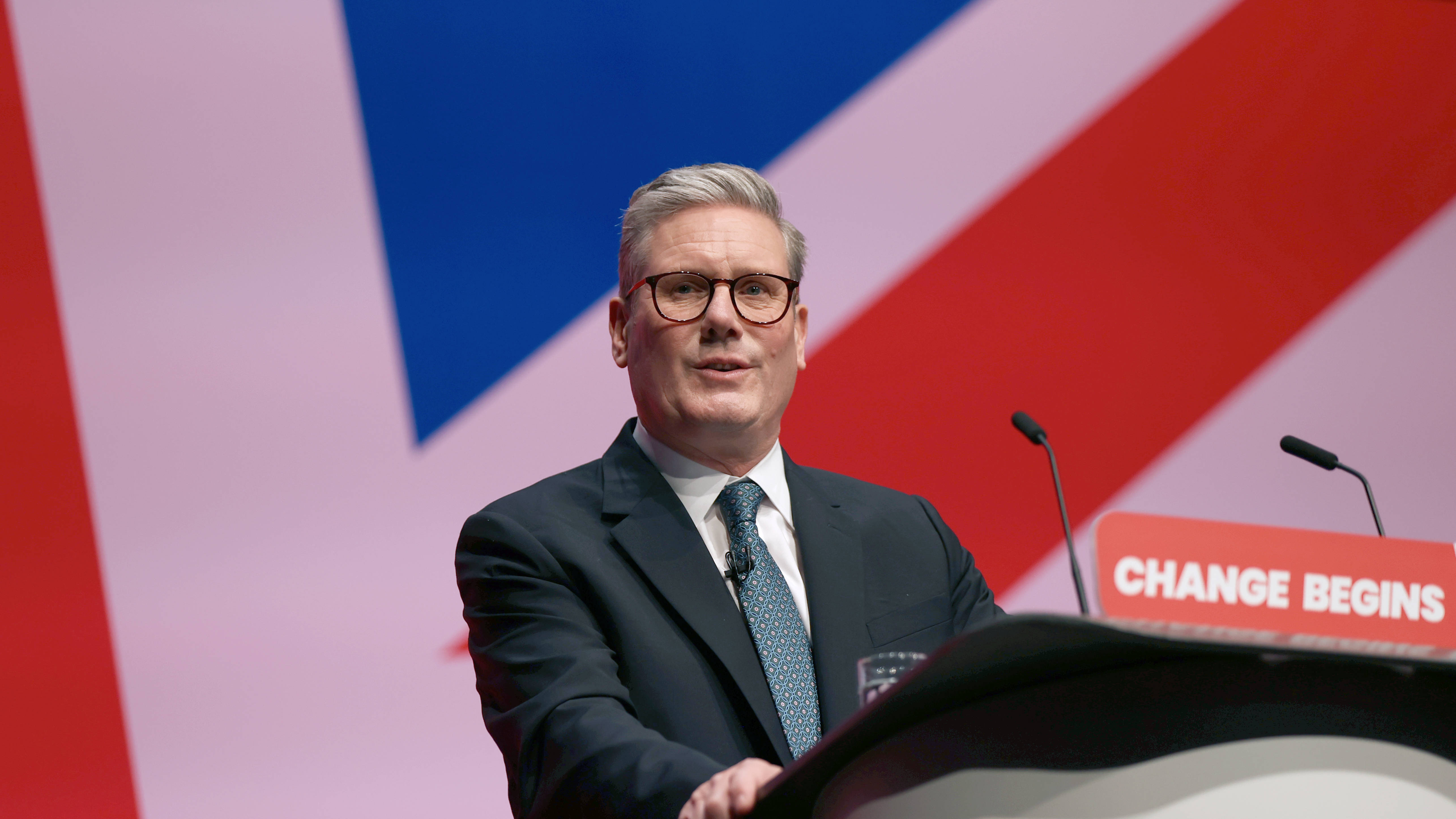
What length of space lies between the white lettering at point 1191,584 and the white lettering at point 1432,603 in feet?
0.80

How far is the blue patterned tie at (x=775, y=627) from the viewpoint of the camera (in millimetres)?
1622

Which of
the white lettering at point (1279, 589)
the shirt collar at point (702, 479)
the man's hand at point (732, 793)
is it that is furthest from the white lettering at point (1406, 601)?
the shirt collar at point (702, 479)

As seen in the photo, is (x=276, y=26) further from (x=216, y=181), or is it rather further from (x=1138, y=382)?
(x=1138, y=382)

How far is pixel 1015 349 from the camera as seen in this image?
2910 mm

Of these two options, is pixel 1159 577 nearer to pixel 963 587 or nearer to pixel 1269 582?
pixel 1269 582

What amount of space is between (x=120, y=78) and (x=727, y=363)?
5.01 ft

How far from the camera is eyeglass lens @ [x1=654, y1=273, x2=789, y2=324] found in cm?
198

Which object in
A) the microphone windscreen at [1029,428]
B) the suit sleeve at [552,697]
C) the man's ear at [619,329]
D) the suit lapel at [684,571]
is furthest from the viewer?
the man's ear at [619,329]

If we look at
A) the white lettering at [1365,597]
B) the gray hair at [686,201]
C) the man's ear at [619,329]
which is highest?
the gray hair at [686,201]

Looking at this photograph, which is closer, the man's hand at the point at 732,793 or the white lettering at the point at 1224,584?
the white lettering at the point at 1224,584

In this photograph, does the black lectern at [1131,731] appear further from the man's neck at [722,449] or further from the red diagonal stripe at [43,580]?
the red diagonal stripe at [43,580]

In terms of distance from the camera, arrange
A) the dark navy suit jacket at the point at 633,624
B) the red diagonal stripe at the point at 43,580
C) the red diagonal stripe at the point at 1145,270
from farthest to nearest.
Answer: the red diagonal stripe at the point at 1145,270 < the red diagonal stripe at the point at 43,580 < the dark navy suit jacket at the point at 633,624

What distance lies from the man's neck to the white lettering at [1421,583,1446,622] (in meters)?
1.08

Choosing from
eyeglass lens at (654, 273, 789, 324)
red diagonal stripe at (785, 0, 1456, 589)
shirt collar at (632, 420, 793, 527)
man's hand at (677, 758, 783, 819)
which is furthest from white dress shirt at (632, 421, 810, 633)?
red diagonal stripe at (785, 0, 1456, 589)
